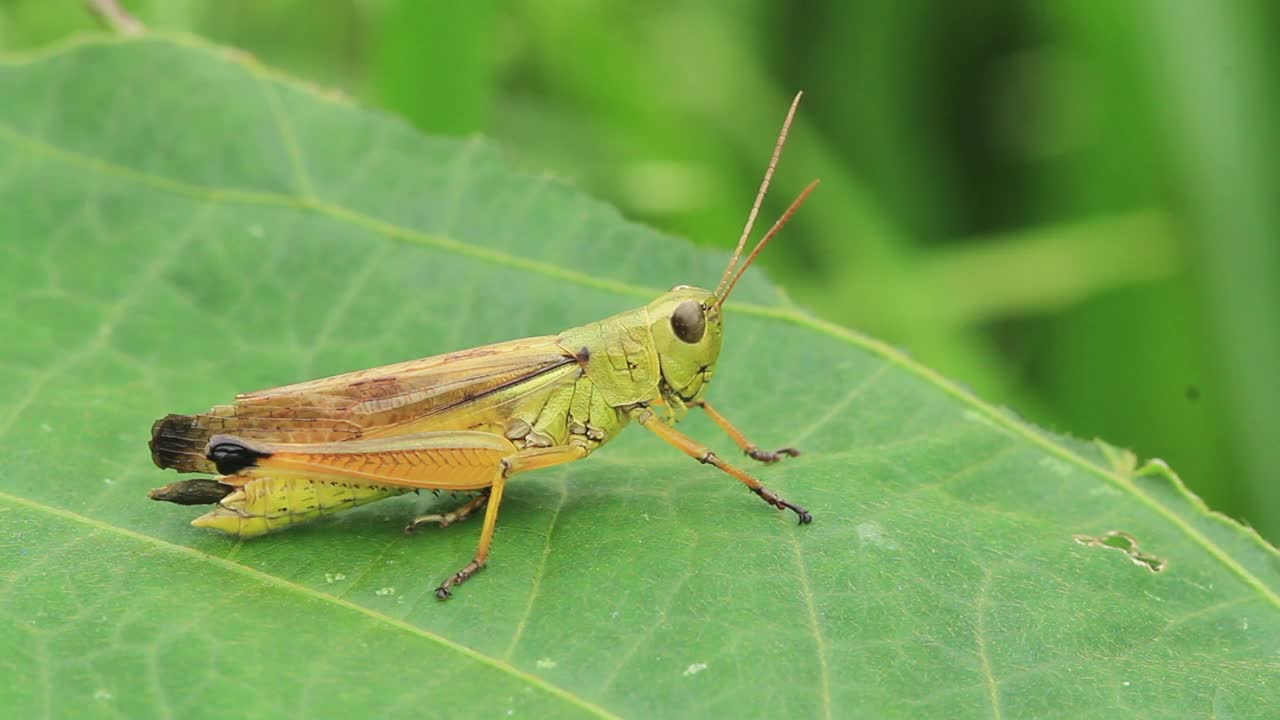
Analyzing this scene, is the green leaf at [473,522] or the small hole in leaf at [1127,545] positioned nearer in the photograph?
the green leaf at [473,522]

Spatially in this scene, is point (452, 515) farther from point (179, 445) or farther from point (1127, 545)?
point (1127, 545)

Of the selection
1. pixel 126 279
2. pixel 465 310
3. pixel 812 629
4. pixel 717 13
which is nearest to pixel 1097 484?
pixel 812 629

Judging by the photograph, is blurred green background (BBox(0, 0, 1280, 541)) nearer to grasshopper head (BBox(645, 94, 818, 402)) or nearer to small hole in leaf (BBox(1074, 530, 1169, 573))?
grasshopper head (BBox(645, 94, 818, 402))

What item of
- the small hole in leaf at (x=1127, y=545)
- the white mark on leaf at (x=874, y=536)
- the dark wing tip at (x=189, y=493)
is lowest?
the small hole in leaf at (x=1127, y=545)

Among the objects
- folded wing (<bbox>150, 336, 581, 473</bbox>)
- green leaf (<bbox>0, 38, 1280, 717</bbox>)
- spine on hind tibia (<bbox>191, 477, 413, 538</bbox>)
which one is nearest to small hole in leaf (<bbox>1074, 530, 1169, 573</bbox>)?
green leaf (<bbox>0, 38, 1280, 717</bbox>)

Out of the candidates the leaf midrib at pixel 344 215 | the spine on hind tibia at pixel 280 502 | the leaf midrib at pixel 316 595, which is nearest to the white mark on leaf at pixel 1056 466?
the leaf midrib at pixel 344 215

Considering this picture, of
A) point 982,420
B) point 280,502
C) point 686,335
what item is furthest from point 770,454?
point 280,502

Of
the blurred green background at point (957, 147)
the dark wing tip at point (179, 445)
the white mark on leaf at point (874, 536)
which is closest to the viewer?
the white mark on leaf at point (874, 536)

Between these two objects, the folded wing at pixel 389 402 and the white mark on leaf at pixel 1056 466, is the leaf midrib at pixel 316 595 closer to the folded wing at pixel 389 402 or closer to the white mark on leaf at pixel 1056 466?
the folded wing at pixel 389 402
